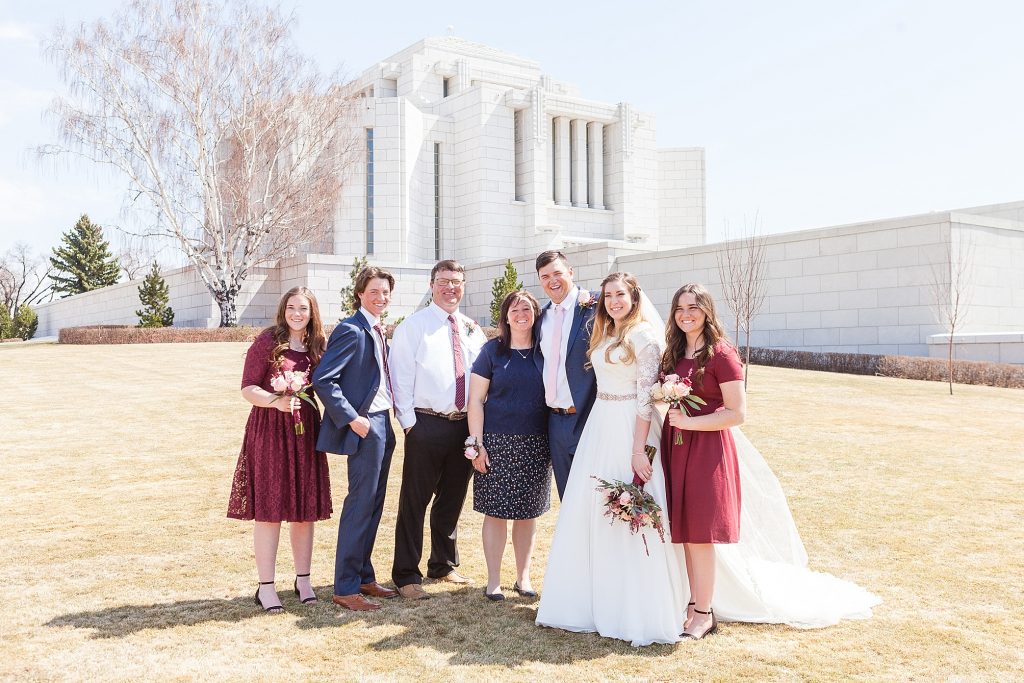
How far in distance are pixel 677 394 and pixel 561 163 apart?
123ft

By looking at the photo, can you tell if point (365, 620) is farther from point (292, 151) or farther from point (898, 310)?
point (292, 151)

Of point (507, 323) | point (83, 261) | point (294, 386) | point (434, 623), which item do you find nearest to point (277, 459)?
point (294, 386)

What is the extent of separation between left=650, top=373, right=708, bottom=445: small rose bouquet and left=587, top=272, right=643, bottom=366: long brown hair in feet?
0.87

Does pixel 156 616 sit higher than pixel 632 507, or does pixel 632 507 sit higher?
pixel 632 507

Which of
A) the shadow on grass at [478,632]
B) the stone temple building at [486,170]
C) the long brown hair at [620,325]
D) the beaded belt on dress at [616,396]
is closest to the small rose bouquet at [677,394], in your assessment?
the beaded belt on dress at [616,396]

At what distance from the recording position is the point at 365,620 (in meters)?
4.96

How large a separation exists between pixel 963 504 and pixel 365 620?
5.88 metres

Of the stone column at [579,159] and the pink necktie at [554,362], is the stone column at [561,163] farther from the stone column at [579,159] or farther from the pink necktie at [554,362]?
the pink necktie at [554,362]

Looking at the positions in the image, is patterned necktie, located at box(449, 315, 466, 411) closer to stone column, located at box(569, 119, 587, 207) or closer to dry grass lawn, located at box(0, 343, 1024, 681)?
dry grass lawn, located at box(0, 343, 1024, 681)

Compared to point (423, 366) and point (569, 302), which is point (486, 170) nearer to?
point (423, 366)

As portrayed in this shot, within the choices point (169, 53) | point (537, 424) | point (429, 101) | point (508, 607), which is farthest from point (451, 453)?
point (429, 101)

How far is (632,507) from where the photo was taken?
443 cm

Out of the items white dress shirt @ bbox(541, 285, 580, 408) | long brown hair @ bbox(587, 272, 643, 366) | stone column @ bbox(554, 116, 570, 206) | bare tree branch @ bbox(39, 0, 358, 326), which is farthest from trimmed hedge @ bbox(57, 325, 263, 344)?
long brown hair @ bbox(587, 272, 643, 366)

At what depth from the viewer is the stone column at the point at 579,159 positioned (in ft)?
135
